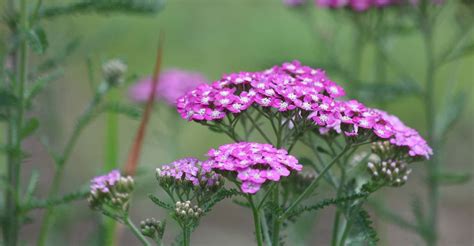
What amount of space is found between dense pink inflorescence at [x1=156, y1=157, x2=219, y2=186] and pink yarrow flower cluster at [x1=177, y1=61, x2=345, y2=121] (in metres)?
0.14

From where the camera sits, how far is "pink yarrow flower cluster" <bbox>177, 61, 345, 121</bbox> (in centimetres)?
214

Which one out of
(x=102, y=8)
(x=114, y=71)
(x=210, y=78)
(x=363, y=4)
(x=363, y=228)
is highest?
(x=102, y=8)

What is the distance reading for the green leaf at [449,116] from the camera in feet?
12.4

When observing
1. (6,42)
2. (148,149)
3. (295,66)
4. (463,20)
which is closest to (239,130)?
(148,149)

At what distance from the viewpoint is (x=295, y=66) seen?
2469 millimetres

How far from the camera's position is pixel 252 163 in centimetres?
194

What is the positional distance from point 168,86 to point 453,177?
187 cm

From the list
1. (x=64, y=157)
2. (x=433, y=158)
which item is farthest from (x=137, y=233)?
(x=433, y=158)

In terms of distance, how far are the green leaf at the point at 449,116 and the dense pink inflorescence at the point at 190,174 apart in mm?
1928

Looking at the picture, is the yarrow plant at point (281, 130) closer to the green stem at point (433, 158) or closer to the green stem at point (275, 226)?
the green stem at point (275, 226)

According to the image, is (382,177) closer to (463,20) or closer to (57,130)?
(463,20)

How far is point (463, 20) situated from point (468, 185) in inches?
101

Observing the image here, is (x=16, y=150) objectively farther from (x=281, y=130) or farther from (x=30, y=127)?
(x=281, y=130)

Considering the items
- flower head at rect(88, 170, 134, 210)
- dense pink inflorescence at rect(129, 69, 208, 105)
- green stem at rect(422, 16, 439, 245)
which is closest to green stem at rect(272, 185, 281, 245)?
flower head at rect(88, 170, 134, 210)
